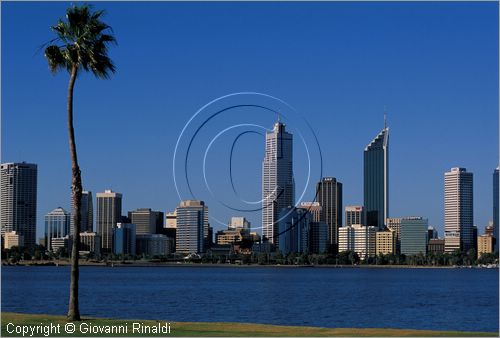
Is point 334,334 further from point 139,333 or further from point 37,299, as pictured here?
point 37,299

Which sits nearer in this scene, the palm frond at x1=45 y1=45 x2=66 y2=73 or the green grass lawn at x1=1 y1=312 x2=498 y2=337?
the green grass lawn at x1=1 y1=312 x2=498 y2=337

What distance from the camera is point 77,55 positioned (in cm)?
4050

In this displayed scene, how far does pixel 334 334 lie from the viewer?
34969mm

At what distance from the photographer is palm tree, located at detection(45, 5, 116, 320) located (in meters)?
40.1

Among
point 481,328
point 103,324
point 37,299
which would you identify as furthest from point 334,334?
point 37,299

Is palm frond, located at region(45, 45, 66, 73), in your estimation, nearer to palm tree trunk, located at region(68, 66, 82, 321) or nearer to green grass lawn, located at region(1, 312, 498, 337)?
palm tree trunk, located at region(68, 66, 82, 321)

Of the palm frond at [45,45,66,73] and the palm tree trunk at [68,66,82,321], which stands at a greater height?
the palm frond at [45,45,66,73]

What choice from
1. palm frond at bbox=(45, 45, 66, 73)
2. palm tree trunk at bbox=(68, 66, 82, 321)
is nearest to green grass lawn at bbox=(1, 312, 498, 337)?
palm tree trunk at bbox=(68, 66, 82, 321)

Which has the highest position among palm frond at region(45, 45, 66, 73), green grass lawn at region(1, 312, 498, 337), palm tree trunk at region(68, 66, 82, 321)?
palm frond at region(45, 45, 66, 73)

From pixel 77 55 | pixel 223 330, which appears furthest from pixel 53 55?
pixel 223 330

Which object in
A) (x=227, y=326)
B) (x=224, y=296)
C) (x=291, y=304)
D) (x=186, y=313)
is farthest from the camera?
(x=224, y=296)

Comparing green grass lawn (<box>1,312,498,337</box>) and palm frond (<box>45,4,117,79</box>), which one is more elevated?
palm frond (<box>45,4,117,79</box>)

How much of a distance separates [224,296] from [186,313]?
3459 cm

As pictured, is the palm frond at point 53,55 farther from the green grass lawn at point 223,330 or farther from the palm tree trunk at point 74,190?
the green grass lawn at point 223,330
